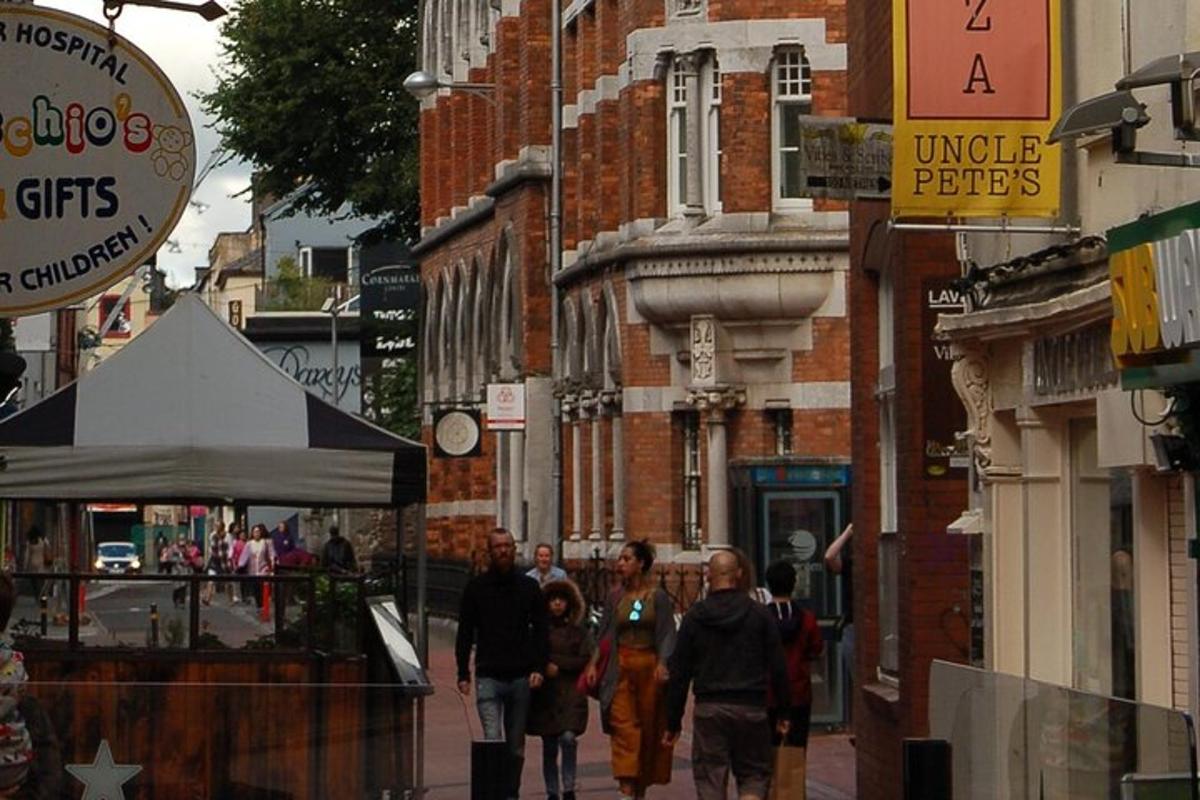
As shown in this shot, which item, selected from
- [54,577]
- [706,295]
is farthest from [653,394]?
[54,577]

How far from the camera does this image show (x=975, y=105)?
15164 millimetres

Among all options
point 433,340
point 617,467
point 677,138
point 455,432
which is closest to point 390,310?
point 433,340

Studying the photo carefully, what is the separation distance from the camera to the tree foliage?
65688mm

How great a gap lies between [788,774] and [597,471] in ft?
77.4

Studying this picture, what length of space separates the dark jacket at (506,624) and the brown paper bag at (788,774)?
1.68 metres

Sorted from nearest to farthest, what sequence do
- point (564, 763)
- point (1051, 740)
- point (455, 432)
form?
point (1051, 740) < point (564, 763) < point (455, 432)

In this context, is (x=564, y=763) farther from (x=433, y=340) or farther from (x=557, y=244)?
(x=433, y=340)

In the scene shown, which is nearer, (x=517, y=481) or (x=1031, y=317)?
(x=1031, y=317)

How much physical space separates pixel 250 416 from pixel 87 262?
29.4 feet

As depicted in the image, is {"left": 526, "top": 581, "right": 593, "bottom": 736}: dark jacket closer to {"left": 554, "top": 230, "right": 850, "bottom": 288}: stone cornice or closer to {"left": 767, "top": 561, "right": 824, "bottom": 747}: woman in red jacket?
{"left": 767, "top": 561, "right": 824, "bottom": 747}: woman in red jacket

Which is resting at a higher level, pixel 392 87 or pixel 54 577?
pixel 392 87

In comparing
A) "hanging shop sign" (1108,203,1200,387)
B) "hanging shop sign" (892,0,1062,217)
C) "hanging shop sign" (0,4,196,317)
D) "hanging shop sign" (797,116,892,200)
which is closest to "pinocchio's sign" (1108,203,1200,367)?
"hanging shop sign" (1108,203,1200,387)

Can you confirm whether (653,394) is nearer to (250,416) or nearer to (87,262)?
(250,416)

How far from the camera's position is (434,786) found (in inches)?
452
